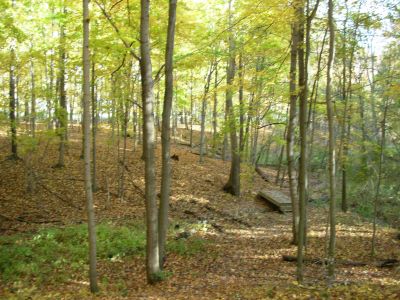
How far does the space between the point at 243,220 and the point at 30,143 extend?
368 inches

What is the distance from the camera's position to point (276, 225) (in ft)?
50.6

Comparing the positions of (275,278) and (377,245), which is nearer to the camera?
(275,278)

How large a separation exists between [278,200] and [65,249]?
10896mm

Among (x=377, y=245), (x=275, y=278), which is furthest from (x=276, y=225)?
(x=275, y=278)

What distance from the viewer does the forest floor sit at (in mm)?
7875

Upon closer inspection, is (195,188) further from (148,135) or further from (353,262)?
(148,135)

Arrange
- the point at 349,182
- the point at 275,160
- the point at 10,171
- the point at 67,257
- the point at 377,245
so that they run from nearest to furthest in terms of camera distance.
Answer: the point at 67,257 → the point at 377,245 → the point at 10,171 → the point at 349,182 → the point at 275,160

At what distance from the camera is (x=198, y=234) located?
13328mm

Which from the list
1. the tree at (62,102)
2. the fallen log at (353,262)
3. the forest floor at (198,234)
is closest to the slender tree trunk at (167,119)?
the forest floor at (198,234)

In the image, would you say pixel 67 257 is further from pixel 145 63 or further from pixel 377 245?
pixel 377 245

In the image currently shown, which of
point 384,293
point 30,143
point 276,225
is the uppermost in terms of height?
point 30,143

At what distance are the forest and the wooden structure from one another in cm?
12

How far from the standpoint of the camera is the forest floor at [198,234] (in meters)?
7.88

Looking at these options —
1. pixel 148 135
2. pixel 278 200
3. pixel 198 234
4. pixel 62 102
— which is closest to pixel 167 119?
pixel 148 135
